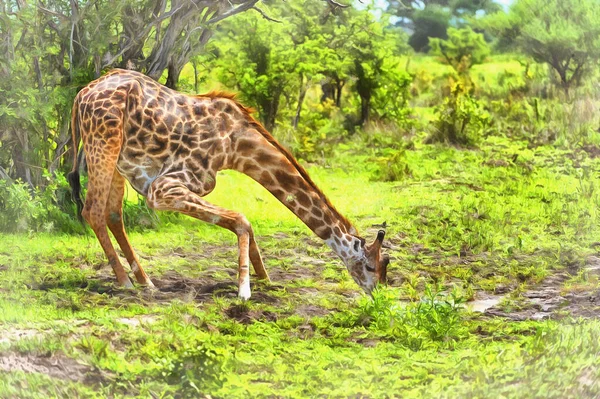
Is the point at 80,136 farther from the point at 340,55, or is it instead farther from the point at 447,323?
the point at 447,323

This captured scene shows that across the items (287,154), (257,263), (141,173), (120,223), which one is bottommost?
(257,263)

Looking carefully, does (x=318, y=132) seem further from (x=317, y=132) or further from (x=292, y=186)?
(x=292, y=186)

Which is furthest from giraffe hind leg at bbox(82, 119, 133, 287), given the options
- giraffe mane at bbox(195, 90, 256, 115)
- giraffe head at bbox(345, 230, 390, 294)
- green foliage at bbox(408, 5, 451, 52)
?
green foliage at bbox(408, 5, 451, 52)

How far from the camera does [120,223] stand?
454cm

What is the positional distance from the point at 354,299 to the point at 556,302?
Answer: 843mm

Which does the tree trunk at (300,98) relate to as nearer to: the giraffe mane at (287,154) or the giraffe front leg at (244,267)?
the giraffe mane at (287,154)

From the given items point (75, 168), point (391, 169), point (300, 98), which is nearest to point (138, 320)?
point (75, 168)

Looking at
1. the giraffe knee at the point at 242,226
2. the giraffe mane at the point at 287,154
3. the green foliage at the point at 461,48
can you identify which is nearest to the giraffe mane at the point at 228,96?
the giraffe mane at the point at 287,154

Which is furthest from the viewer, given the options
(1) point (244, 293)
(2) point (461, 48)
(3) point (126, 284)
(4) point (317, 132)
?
(2) point (461, 48)

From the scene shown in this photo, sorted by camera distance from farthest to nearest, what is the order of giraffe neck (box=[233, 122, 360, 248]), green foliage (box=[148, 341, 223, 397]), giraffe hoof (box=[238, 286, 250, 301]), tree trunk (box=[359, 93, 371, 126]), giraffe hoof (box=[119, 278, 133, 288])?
tree trunk (box=[359, 93, 371, 126]) < giraffe neck (box=[233, 122, 360, 248]) < giraffe hoof (box=[119, 278, 133, 288]) < giraffe hoof (box=[238, 286, 250, 301]) < green foliage (box=[148, 341, 223, 397])

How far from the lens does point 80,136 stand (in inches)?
176

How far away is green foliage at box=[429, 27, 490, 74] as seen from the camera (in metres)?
4.86

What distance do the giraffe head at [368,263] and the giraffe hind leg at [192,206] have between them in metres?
0.42

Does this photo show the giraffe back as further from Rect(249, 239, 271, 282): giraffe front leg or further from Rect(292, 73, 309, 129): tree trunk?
Rect(249, 239, 271, 282): giraffe front leg
